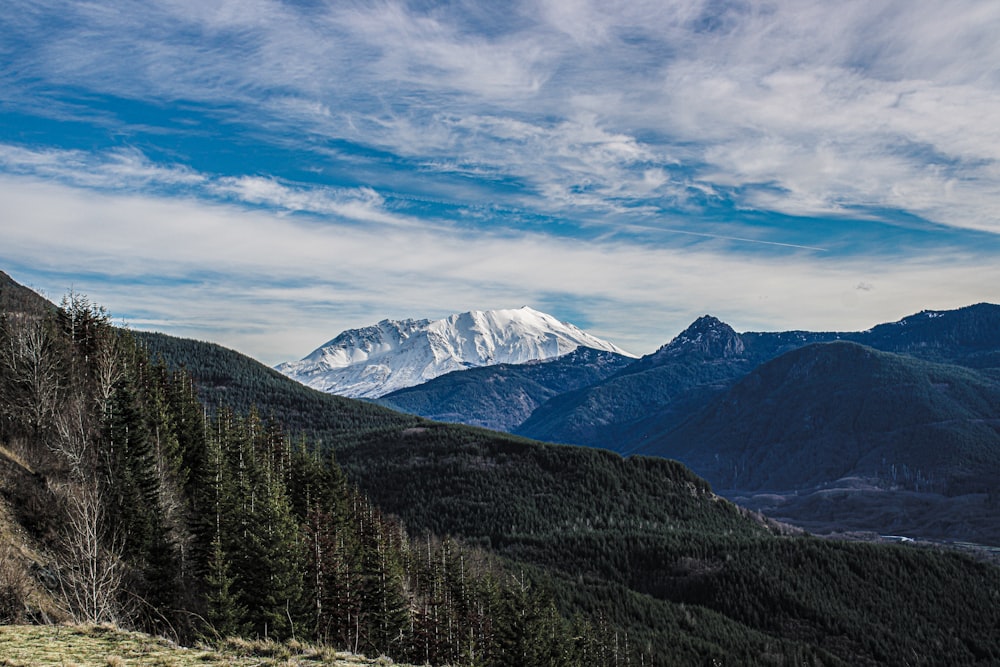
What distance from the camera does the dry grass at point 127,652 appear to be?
69.7ft

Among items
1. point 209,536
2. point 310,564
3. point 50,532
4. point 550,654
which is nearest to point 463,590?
point 550,654

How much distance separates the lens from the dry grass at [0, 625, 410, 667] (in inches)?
837

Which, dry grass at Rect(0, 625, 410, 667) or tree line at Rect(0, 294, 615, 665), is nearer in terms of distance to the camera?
dry grass at Rect(0, 625, 410, 667)

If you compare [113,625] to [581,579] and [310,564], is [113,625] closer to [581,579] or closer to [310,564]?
[310,564]

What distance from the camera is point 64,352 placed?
70.5 metres

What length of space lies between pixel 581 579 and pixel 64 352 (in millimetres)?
157633

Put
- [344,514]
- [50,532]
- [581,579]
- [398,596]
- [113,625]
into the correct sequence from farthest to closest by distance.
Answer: [581,579]
[344,514]
[398,596]
[50,532]
[113,625]

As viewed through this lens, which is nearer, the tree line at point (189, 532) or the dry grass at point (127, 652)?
the dry grass at point (127, 652)

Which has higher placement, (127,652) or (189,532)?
(127,652)

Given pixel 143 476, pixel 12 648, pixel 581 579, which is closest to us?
pixel 12 648

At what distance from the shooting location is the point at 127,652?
22.9 meters

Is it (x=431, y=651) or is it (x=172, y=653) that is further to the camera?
(x=431, y=651)

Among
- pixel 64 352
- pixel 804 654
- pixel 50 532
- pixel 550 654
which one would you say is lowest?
pixel 804 654

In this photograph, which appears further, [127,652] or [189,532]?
[189,532]
